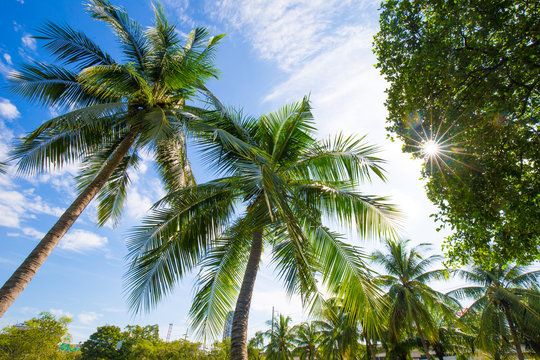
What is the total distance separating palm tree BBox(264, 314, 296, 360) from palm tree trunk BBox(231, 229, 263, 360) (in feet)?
81.1

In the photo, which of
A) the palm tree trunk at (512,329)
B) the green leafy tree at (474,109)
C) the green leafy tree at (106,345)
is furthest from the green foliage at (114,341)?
the green leafy tree at (474,109)

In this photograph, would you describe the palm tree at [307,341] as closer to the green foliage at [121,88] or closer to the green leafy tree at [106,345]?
the green foliage at [121,88]

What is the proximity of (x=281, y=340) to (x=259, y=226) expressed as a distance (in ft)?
85.1

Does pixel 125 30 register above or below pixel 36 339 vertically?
above

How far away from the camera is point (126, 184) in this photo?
8.94 m

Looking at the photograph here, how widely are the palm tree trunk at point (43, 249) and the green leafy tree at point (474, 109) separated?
6972mm

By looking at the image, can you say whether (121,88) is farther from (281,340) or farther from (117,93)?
(281,340)

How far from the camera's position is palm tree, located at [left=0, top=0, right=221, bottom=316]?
21.1ft

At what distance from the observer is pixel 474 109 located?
485 cm

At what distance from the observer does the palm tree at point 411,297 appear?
15766 mm

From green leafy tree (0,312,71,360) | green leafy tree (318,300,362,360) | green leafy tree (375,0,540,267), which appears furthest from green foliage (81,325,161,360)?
green leafy tree (375,0,540,267)

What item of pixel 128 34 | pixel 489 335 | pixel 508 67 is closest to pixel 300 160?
pixel 508 67

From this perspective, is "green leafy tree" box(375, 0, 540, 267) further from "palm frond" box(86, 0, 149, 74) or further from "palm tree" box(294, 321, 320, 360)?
"palm tree" box(294, 321, 320, 360)

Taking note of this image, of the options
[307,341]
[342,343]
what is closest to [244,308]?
[342,343]
